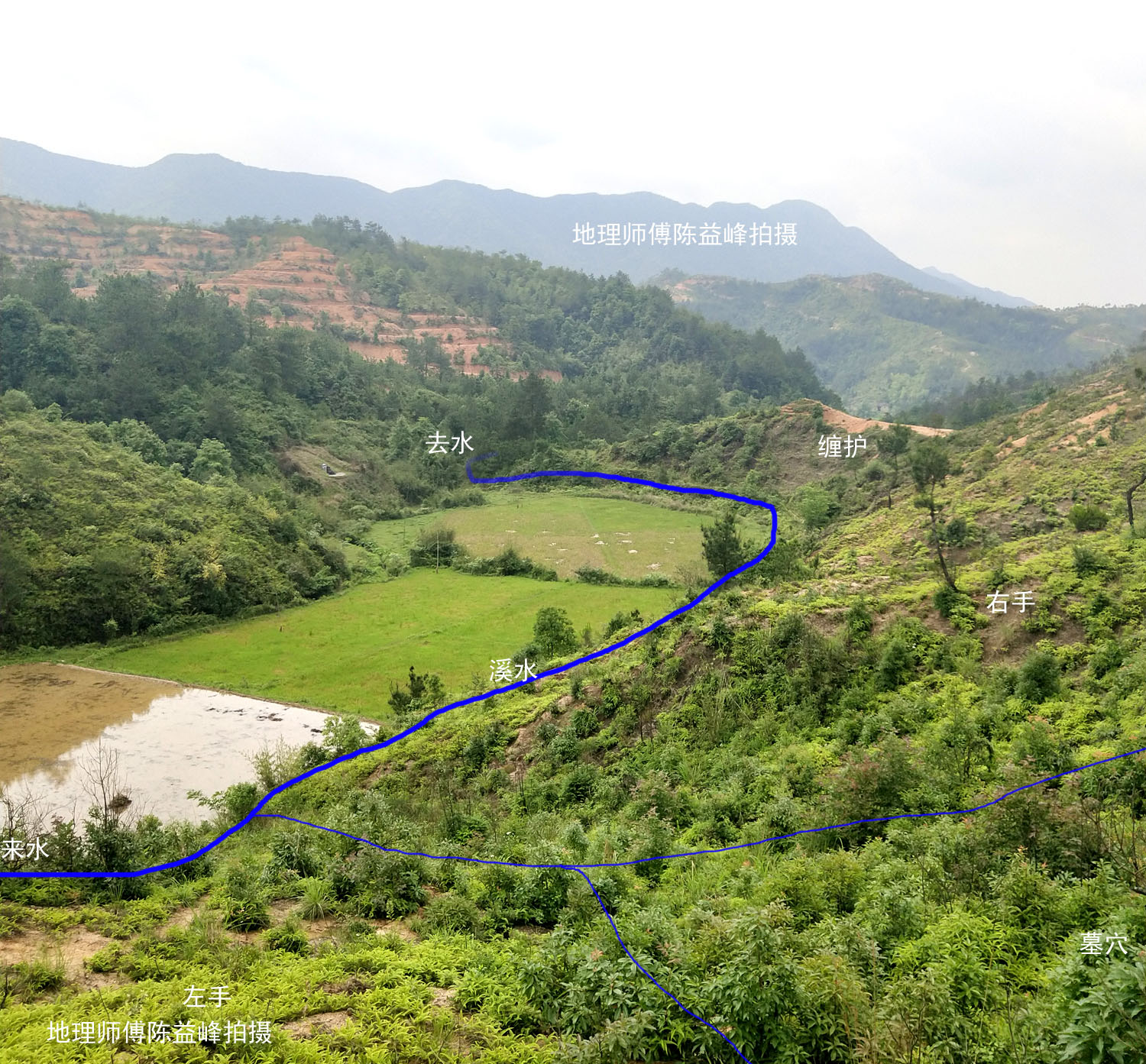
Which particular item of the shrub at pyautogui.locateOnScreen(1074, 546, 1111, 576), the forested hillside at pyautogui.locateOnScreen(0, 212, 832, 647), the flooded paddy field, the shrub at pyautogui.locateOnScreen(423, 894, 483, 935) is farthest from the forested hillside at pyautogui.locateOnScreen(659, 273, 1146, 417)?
the shrub at pyautogui.locateOnScreen(423, 894, 483, 935)

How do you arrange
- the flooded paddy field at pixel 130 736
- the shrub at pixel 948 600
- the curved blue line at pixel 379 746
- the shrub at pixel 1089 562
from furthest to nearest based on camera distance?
1. the flooded paddy field at pixel 130 736
2. the shrub at pixel 948 600
3. the shrub at pixel 1089 562
4. the curved blue line at pixel 379 746

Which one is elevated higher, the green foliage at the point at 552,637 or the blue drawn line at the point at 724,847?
the blue drawn line at the point at 724,847

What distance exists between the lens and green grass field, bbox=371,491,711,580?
38938 millimetres

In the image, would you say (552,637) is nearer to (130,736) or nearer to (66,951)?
(130,736)

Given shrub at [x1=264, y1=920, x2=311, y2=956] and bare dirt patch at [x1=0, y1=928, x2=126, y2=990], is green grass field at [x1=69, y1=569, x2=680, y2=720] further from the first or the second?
bare dirt patch at [x1=0, y1=928, x2=126, y2=990]

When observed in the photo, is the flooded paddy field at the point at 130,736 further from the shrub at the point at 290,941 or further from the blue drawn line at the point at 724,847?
the shrub at the point at 290,941

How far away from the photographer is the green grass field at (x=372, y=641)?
2414 centimetres

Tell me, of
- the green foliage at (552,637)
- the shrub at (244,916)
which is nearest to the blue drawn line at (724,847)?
the shrub at (244,916)

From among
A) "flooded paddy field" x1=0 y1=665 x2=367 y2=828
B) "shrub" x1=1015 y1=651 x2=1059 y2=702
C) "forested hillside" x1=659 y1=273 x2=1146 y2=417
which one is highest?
"forested hillside" x1=659 y1=273 x2=1146 y2=417

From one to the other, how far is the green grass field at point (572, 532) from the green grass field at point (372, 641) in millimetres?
4278

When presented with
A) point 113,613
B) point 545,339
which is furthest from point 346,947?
point 545,339

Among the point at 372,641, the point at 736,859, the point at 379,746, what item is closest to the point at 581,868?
the point at 736,859

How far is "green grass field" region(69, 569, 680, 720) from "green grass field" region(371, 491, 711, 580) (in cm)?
428

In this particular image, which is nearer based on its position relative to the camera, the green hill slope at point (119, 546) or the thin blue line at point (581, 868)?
the thin blue line at point (581, 868)
